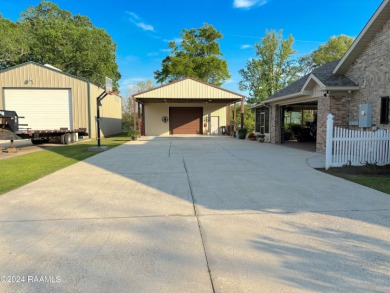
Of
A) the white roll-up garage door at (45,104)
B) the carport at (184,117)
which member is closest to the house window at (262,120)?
the carport at (184,117)

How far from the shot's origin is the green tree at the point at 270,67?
A: 112 ft

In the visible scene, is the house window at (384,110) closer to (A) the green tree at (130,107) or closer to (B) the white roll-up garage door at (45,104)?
(B) the white roll-up garage door at (45,104)

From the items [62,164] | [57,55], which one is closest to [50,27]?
[57,55]

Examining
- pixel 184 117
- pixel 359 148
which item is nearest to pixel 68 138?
pixel 184 117

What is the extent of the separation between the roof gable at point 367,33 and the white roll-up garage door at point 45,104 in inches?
686

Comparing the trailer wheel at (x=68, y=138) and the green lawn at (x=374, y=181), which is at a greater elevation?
the trailer wheel at (x=68, y=138)

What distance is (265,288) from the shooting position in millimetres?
2471

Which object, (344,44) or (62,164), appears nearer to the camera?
(62,164)

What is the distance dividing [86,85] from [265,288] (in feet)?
67.5

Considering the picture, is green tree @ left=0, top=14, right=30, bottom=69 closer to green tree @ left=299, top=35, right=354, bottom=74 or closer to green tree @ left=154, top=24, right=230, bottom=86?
green tree @ left=154, top=24, right=230, bottom=86

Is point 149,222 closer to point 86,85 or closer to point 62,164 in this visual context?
point 62,164

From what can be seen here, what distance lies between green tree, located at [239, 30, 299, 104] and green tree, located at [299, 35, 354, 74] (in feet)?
19.8

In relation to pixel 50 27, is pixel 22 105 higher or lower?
lower

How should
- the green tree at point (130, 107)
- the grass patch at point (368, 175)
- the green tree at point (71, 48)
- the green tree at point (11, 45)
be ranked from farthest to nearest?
the green tree at point (130, 107) < the green tree at point (71, 48) < the green tree at point (11, 45) < the grass patch at point (368, 175)
